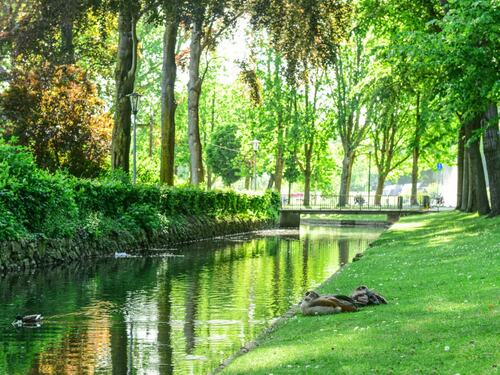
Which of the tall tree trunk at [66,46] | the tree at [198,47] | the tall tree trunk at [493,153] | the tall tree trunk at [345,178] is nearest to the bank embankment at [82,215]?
the tree at [198,47]

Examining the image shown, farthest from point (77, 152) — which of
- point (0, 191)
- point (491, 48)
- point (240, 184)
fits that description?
point (240, 184)

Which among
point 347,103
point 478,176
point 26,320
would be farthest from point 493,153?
point 347,103

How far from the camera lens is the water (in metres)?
10.9

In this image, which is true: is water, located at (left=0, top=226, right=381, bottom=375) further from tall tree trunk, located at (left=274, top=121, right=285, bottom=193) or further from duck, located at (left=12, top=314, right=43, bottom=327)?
tall tree trunk, located at (left=274, top=121, right=285, bottom=193)

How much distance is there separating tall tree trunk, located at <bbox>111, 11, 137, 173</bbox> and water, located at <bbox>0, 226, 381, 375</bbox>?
283 inches

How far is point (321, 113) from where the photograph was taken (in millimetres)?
72688

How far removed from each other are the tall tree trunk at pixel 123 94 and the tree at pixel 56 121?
11.8 ft

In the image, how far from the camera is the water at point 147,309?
10.9 meters

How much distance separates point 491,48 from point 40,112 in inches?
803

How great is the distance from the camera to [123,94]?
3394cm

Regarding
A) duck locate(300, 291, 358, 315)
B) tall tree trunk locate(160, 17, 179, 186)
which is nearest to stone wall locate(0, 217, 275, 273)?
tall tree trunk locate(160, 17, 179, 186)

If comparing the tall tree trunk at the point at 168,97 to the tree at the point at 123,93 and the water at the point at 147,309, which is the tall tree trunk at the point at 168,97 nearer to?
the tree at the point at 123,93

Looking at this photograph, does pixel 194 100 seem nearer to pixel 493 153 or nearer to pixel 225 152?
pixel 493 153

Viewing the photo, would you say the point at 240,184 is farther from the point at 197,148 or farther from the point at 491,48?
the point at 491,48
